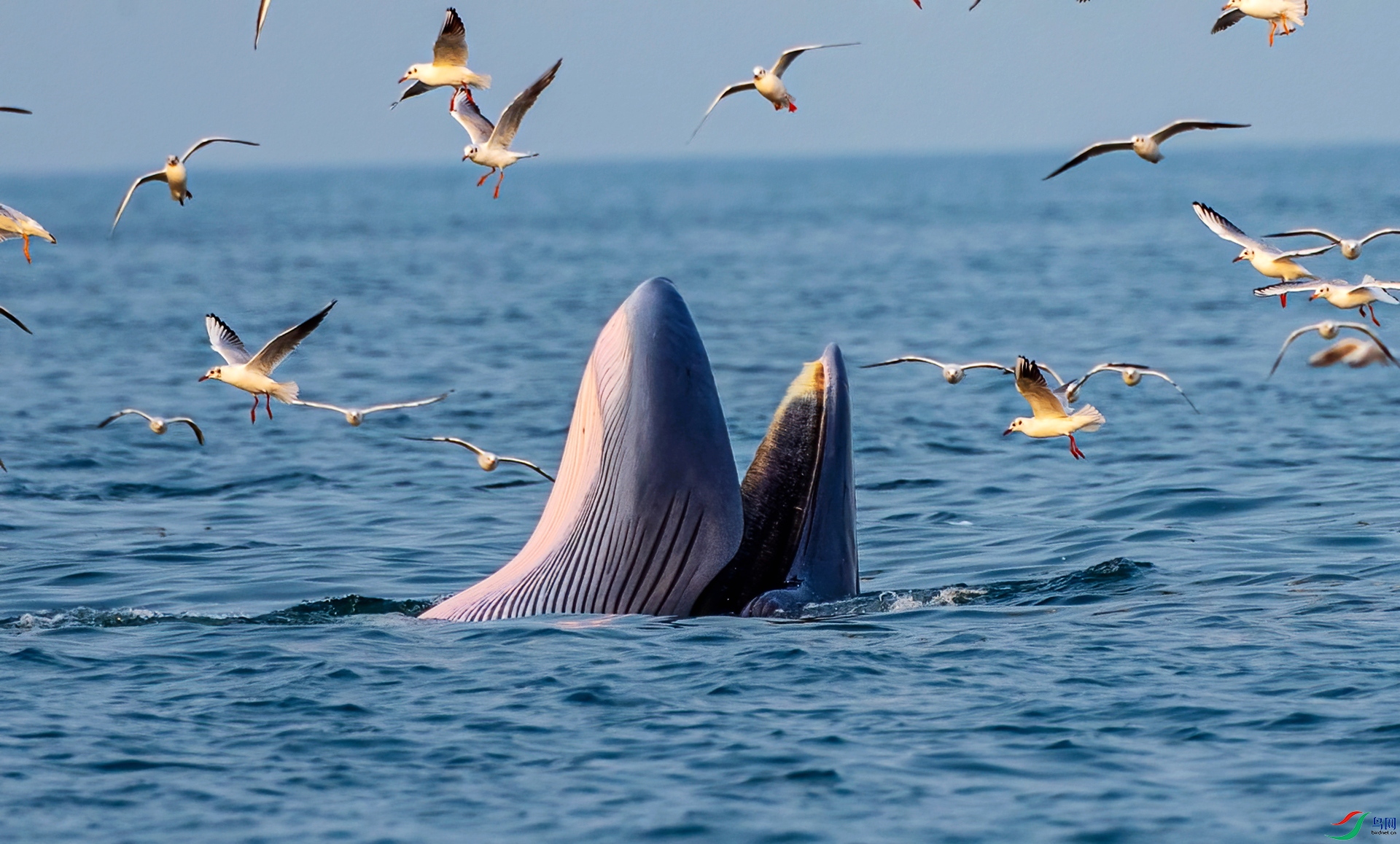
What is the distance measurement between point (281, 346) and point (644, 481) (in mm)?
5606

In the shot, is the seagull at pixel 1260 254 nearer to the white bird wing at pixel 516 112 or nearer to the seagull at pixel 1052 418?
the seagull at pixel 1052 418

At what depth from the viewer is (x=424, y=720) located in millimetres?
10227

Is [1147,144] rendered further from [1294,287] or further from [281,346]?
[281,346]

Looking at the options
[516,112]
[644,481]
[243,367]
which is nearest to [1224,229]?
[516,112]

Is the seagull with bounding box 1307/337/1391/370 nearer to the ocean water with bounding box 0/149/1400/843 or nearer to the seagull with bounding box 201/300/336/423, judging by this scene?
the ocean water with bounding box 0/149/1400/843

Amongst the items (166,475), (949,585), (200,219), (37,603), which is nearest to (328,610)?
(37,603)

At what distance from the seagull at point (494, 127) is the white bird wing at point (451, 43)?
27.7 inches

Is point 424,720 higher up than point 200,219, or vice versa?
point 200,219

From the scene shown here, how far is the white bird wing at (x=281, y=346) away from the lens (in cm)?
1360

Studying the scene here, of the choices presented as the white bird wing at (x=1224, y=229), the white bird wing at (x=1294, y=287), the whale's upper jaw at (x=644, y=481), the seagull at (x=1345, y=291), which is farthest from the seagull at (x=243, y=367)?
the seagull at (x=1345, y=291)

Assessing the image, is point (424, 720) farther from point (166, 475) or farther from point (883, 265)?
point (883, 265)

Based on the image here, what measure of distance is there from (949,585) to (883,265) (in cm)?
5411

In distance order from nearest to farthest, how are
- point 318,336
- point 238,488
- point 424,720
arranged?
1. point 424,720
2. point 238,488
3. point 318,336

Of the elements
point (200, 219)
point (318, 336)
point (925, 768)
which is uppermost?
point (200, 219)
